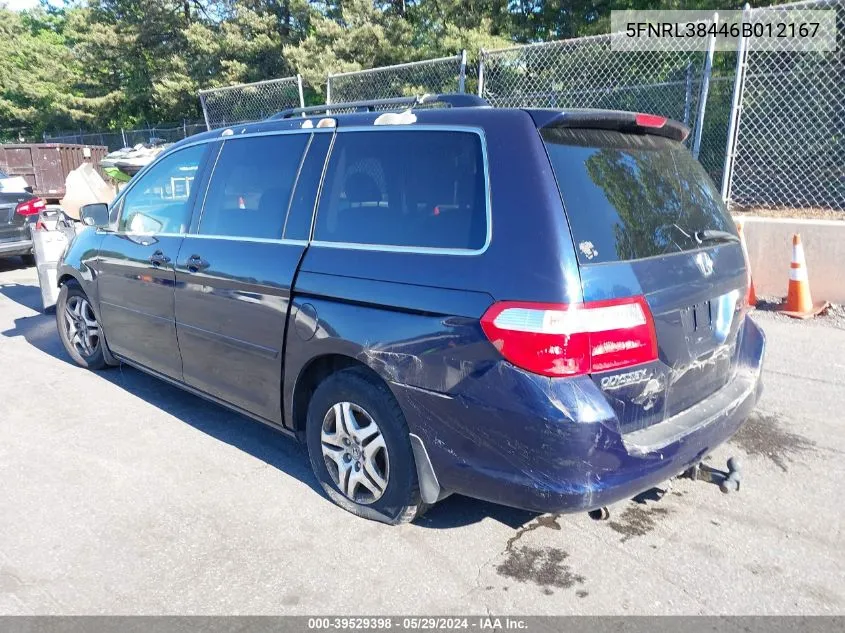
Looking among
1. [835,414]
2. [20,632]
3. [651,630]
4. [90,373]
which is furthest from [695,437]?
[90,373]

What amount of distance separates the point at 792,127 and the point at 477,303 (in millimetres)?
6569

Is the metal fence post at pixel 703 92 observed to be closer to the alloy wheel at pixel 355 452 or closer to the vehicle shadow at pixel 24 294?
the alloy wheel at pixel 355 452

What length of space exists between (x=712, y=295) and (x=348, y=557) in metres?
1.98

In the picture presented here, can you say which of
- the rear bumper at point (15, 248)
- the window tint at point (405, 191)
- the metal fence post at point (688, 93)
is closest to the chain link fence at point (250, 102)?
the rear bumper at point (15, 248)

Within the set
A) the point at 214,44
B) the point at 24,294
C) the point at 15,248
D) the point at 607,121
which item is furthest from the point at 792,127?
the point at 214,44

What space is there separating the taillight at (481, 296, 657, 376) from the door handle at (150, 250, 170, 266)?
250cm

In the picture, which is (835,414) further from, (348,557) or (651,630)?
(348,557)

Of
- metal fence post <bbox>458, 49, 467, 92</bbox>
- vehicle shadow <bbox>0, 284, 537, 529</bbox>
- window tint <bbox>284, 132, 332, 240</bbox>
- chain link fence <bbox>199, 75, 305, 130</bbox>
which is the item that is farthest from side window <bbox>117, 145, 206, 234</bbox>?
chain link fence <bbox>199, 75, 305, 130</bbox>

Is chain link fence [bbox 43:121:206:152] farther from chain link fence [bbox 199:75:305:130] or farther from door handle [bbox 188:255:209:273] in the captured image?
door handle [bbox 188:255:209:273]

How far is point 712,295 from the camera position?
2877 millimetres

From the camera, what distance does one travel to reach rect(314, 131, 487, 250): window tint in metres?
2.69

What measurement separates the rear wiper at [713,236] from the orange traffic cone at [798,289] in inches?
145

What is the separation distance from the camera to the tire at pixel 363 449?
2.90m

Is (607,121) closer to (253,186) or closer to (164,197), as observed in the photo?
(253,186)
